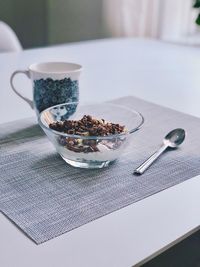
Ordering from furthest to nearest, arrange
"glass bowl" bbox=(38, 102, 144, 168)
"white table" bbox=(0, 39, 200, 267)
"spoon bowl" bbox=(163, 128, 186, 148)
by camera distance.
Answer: "spoon bowl" bbox=(163, 128, 186, 148) → "glass bowl" bbox=(38, 102, 144, 168) → "white table" bbox=(0, 39, 200, 267)

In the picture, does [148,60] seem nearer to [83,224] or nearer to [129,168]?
[129,168]

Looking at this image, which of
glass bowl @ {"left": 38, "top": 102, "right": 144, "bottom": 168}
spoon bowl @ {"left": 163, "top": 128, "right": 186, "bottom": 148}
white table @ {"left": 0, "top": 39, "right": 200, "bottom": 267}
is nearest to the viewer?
white table @ {"left": 0, "top": 39, "right": 200, "bottom": 267}

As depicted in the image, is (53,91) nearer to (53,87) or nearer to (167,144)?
(53,87)

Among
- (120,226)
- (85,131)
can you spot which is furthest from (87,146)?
(120,226)

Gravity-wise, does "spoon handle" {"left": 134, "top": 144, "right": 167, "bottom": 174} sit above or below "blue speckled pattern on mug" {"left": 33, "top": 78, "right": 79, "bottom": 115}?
below

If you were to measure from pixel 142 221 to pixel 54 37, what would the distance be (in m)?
2.80

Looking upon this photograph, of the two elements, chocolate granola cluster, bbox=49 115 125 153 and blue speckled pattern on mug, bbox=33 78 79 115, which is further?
blue speckled pattern on mug, bbox=33 78 79 115

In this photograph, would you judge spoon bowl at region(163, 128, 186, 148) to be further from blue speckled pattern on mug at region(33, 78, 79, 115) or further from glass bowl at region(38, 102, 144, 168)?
blue speckled pattern on mug at region(33, 78, 79, 115)

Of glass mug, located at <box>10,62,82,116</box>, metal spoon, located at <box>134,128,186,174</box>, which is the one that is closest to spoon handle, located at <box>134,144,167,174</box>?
metal spoon, located at <box>134,128,186,174</box>

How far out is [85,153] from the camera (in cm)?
67

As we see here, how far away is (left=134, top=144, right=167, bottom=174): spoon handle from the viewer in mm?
689

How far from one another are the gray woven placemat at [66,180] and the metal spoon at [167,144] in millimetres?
10

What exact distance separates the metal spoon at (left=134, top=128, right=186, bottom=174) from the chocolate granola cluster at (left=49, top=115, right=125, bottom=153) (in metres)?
0.06

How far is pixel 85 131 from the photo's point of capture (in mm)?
702
